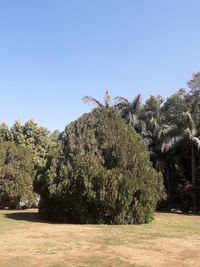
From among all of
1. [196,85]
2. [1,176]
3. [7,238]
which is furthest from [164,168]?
[7,238]

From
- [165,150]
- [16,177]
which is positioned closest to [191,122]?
[165,150]

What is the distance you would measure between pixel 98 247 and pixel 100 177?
16.9 ft

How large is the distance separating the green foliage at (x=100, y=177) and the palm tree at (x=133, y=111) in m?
7.94

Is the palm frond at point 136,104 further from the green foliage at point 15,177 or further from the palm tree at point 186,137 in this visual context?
the green foliage at point 15,177

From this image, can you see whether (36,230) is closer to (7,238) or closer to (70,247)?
(7,238)

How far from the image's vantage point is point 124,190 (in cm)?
1329

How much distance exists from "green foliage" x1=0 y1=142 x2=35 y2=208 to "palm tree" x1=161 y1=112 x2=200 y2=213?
32.7ft

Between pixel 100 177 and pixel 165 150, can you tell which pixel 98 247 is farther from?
pixel 165 150

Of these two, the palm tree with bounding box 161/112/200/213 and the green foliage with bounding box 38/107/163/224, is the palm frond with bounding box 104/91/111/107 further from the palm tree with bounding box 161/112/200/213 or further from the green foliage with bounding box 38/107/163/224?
the green foliage with bounding box 38/107/163/224

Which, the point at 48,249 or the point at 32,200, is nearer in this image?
the point at 48,249

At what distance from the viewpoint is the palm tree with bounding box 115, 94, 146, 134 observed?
23464mm

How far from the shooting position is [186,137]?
2077 cm

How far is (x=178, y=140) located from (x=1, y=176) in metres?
12.4

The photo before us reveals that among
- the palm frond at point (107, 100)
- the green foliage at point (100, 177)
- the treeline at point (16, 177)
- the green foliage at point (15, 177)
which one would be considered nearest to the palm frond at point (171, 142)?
the palm frond at point (107, 100)
